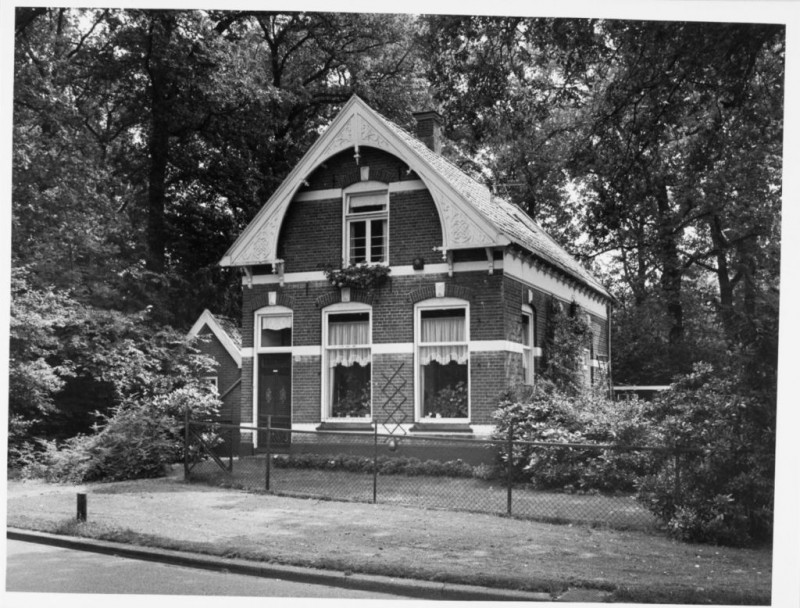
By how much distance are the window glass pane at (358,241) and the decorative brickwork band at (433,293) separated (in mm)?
1299

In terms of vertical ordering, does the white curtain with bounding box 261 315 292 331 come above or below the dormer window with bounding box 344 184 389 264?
below

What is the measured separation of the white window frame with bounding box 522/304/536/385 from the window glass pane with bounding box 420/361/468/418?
1602mm

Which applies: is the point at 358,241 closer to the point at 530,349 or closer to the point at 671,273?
the point at 530,349

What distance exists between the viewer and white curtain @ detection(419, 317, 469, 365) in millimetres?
14250

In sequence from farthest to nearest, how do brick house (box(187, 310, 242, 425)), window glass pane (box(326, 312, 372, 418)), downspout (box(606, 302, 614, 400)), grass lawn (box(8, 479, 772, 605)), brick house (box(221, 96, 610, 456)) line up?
1. downspout (box(606, 302, 614, 400))
2. brick house (box(187, 310, 242, 425))
3. window glass pane (box(326, 312, 372, 418))
4. brick house (box(221, 96, 610, 456))
5. grass lawn (box(8, 479, 772, 605))

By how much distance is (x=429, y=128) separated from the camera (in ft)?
56.2

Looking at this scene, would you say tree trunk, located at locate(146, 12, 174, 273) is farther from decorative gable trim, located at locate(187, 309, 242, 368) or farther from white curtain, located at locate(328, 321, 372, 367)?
white curtain, located at locate(328, 321, 372, 367)

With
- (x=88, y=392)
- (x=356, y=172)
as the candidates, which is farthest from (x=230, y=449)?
(x=356, y=172)

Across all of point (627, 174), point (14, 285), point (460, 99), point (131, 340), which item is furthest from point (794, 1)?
point (131, 340)

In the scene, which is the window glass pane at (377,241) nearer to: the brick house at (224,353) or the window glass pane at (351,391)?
the window glass pane at (351,391)

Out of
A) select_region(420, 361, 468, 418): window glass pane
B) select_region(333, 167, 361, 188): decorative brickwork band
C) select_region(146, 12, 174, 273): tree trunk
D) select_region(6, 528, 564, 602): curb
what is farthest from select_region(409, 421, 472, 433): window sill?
select_region(146, 12, 174, 273): tree trunk

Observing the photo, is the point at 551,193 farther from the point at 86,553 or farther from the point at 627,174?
the point at 86,553

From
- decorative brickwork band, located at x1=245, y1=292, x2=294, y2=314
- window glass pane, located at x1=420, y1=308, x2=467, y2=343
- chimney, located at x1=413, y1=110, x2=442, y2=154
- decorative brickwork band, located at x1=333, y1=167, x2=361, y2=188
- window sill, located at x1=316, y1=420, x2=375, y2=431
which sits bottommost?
window sill, located at x1=316, y1=420, x2=375, y2=431

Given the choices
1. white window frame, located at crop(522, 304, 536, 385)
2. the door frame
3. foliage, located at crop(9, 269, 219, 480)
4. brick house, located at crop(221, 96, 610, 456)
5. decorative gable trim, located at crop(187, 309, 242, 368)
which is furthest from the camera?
decorative gable trim, located at crop(187, 309, 242, 368)
